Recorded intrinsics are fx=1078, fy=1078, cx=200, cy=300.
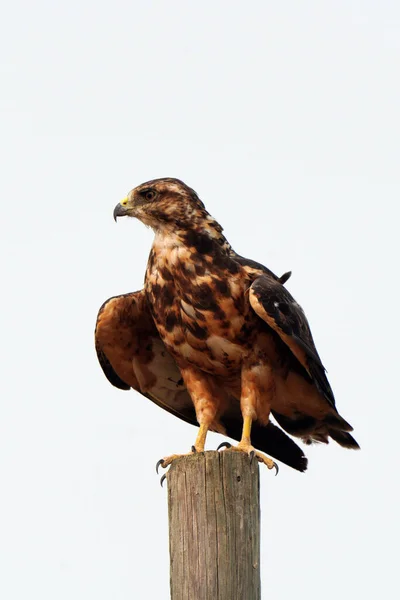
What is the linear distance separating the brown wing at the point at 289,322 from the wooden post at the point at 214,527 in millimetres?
1633

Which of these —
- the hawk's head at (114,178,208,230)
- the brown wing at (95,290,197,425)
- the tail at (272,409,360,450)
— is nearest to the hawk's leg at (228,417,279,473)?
the tail at (272,409,360,450)

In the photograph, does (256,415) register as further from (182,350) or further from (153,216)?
(153,216)

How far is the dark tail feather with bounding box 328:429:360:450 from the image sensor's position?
8.40 m

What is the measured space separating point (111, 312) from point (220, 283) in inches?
38.4

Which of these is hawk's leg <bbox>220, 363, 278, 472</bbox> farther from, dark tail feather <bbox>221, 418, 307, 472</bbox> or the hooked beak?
the hooked beak

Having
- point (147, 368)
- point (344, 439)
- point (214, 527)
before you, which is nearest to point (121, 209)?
point (147, 368)

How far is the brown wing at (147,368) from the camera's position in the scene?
8102 millimetres

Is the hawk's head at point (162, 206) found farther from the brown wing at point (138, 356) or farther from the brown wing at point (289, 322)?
the brown wing at point (289, 322)

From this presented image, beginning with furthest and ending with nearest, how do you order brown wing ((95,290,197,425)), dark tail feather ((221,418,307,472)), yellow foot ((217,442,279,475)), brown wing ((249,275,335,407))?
dark tail feather ((221,418,307,472))
brown wing ((95,290,197,425))
brown wing ((249,275,335,407))
yellow foot ((217,442,279,475))

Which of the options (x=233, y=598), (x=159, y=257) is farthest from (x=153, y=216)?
(x=233, y=598)

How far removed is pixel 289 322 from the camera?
7.38 m

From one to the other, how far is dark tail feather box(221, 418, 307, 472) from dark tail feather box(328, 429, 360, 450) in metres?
0.30

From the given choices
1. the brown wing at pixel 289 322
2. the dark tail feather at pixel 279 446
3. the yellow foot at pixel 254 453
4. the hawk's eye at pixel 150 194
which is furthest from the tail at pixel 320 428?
the hawk's eye at pixel 150 194

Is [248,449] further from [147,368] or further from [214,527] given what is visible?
[147,368]
